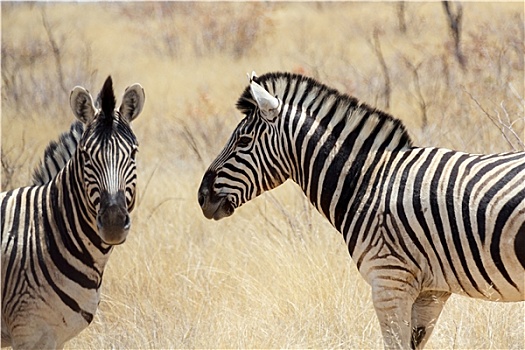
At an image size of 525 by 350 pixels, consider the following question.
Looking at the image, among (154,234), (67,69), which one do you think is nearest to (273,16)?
(67,69)

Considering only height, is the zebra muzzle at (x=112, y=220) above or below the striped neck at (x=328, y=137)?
below

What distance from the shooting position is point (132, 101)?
442 centimetres

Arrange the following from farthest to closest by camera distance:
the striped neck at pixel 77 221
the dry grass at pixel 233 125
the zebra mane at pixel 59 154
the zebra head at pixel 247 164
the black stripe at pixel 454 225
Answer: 1. the dry grass at pixel 233 125
2. the zebra head at pixel 247 164
3. the zebra mane at pixel 59 154
4. the black stripe at pixel 454 225
5. the striped neck at pixel 77 221

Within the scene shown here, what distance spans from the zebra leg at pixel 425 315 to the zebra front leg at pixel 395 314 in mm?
318

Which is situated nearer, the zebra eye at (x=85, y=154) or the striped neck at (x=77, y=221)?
the zebra eye at (x=85, y=154)

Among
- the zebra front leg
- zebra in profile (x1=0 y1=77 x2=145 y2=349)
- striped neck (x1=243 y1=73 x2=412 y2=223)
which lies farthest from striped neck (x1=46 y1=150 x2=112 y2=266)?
the zebra front leg

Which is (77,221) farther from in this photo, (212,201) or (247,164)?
(247,164)

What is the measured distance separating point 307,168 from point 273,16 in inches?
753

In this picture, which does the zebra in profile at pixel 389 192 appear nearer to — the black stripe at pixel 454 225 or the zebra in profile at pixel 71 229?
the black stripe at pixel 454 225

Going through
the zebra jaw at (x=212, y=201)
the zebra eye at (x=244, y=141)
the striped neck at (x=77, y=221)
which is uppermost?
the zebra eye at (x=244, y=141)

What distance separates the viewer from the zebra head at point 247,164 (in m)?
4.97

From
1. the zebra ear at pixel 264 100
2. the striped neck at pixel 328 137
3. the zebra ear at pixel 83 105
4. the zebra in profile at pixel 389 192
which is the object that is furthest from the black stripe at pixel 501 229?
the zebra ear at pixel 83 105

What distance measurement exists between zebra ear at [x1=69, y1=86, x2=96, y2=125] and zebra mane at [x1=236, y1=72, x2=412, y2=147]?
1041 millimetres

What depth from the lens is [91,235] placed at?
4.32 meters
